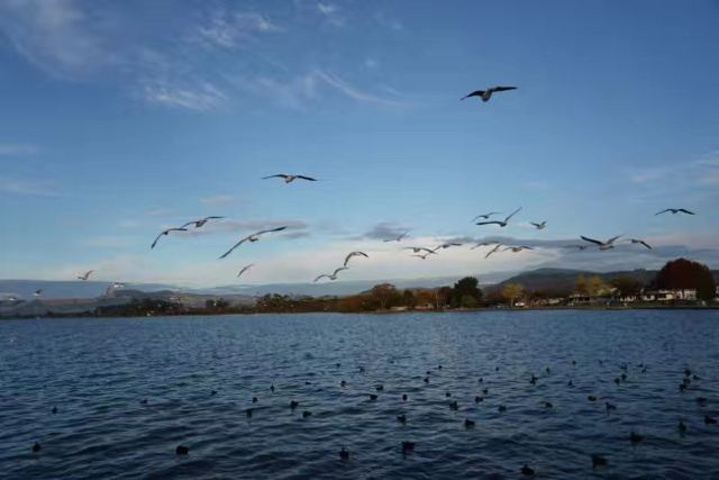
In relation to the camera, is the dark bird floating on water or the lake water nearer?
the dark bird floating on water

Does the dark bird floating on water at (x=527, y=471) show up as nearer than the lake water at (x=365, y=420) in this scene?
Yes

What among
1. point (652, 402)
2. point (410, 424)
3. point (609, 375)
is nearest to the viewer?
point (410, 424)

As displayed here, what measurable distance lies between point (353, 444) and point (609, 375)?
89.4 ft

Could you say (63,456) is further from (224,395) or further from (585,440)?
(585,440)

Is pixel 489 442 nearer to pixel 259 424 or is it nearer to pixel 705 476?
pixel 705 476

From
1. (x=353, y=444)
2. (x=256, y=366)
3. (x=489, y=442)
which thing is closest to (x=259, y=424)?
(x=353, y=444)

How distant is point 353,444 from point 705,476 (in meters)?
14.1

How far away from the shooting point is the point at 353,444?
2645cm

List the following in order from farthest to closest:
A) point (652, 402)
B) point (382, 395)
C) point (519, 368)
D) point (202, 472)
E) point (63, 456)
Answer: point (519, 368) < point (382, 395) < point (652, 402) < point (63, 456) < point (202, 472)

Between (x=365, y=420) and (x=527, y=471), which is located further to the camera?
(x=365, y=420)

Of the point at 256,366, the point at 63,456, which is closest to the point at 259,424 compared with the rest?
the point at 63,456

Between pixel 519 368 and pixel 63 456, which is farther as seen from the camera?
pixel 519 368

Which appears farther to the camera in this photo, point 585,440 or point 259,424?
point 259,424

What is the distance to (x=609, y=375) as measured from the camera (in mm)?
44938
